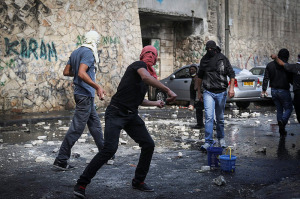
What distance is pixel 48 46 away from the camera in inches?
586

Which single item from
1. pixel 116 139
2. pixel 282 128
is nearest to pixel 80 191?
pixel 116 139

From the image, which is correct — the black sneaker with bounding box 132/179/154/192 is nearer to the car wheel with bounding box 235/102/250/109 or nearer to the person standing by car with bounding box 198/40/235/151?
the person standing by car with bounding box 198/40/235/151

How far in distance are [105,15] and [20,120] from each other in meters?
6.59

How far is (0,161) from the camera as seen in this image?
671 cm

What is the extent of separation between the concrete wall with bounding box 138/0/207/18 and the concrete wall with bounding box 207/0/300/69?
2.28ft

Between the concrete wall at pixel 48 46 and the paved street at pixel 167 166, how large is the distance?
3.26 m

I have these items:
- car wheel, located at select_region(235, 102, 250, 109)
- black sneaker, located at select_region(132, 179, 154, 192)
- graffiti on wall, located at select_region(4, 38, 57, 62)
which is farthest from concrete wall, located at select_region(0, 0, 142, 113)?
black sneaker, located at select_region(132, 179, 154, 192)

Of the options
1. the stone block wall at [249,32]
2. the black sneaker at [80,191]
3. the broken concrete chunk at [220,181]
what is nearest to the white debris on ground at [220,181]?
the broken concrete chunk at [220,181]

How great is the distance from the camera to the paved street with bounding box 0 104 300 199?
492 cm

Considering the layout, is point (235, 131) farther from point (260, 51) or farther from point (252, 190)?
point (260, 51)

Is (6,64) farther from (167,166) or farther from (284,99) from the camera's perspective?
(167,166)

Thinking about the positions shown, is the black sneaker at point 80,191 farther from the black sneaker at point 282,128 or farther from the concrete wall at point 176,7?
the concrete wall at point 176,7

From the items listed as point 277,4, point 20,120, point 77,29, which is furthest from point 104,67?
point 277,4

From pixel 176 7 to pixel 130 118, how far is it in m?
16.8
